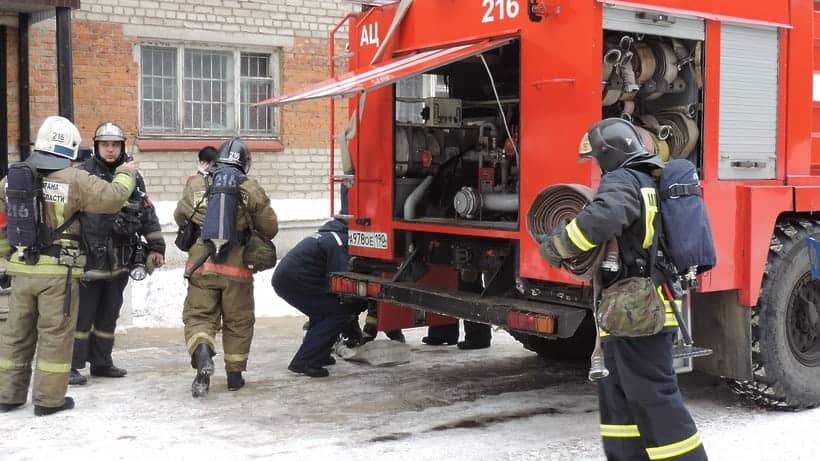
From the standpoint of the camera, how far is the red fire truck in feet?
19.0

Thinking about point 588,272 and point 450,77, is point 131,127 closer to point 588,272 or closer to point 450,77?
point 450,77

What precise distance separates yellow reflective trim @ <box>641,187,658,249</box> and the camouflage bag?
18cm

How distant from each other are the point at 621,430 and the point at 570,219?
3.99ft

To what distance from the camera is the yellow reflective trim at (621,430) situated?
479cm

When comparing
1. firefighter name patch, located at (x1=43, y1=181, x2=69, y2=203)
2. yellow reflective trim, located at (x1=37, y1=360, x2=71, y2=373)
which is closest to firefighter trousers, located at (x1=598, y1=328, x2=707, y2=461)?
yellow reflective trim, located at (x1=37, y1=360, x2=71, y2=373)

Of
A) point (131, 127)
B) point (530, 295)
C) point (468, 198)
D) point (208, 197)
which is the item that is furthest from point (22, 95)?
point (530, 295)

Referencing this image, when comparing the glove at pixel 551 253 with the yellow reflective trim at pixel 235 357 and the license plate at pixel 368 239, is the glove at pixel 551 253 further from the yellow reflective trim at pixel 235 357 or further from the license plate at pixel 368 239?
the yellow reflective trim at pixel 235 357

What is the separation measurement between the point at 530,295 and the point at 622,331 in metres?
1.40

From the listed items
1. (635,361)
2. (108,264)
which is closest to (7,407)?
(108,264)

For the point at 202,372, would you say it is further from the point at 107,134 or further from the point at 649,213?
the point at 649,213

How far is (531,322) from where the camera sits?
5.69 metres

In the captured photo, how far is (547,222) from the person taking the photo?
5703mm

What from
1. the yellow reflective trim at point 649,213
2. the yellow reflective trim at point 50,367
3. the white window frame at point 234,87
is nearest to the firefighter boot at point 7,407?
the yellow reflective trim at point 50,367

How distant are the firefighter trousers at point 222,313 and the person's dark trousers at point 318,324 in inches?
22.1
